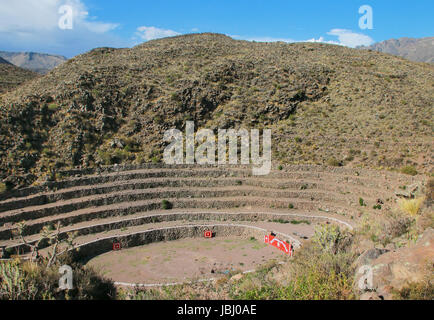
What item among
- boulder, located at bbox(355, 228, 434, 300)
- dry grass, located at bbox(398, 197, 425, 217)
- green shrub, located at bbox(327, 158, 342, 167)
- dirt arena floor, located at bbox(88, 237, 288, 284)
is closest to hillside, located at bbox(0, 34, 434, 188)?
green shrub, located at bbox(327, 158, 342, 167)

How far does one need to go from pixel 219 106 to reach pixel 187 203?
63.5 feet

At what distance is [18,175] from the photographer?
25.5 m

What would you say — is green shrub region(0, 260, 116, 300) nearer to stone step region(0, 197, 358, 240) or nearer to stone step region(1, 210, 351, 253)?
stone step region(1, 210, 351, 253)

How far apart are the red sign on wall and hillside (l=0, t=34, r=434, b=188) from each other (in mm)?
11821

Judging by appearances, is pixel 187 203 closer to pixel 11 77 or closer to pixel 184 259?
pixel 184 259

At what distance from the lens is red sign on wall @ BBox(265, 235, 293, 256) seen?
2046 cm

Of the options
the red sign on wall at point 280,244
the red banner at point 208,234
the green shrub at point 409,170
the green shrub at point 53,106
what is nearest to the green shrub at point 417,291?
the red sign on wall at point 280,244

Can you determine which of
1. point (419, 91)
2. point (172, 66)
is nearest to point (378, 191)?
point (419, 91)

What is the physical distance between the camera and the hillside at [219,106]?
3059 cm

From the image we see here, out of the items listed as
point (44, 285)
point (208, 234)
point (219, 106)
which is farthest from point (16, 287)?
point (219, 106)

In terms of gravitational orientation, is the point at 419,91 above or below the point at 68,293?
above

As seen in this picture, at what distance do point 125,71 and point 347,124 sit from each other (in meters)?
33.6

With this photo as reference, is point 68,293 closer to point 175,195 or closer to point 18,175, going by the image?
point 175,195

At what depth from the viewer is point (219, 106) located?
138ft
